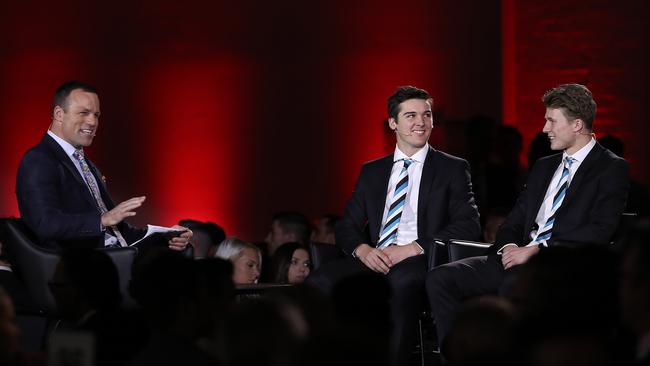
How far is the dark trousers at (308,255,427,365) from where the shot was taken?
4.97 metres

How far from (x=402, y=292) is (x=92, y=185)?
1.63 metres

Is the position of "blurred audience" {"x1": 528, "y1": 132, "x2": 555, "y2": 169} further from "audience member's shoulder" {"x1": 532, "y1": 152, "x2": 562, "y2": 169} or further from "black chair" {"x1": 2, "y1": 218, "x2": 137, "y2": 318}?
"black chair" {"x1": 2, "y1": 218, "x2": 137, "y2": 318}

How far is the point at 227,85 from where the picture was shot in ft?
27.6

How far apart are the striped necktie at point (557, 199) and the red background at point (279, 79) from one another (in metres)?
2.95

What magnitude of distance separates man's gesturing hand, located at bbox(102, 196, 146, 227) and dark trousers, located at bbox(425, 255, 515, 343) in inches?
53.1

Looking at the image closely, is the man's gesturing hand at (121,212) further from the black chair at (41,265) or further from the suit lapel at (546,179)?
the suit lapel at (546,179)

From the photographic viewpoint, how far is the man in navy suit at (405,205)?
17.2 feet

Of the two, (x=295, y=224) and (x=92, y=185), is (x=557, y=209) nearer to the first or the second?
(x=92, y=185)

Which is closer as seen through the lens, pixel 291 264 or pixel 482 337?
pixel 482 337

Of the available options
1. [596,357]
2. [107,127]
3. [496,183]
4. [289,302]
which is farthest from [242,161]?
[596,357]

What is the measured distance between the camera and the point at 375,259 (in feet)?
17.1

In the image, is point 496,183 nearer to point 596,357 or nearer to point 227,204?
point 227,204

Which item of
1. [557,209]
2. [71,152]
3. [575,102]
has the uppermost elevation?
[575,102]

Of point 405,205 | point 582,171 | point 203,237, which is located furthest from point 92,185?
point 582,171
